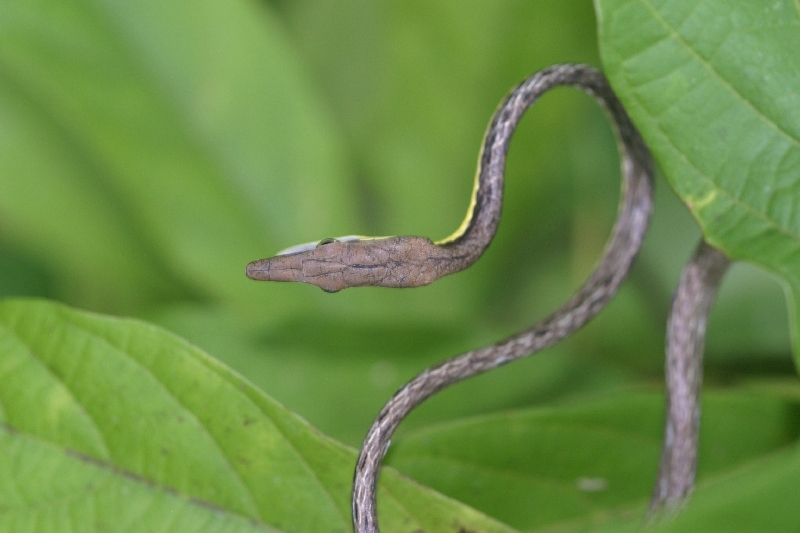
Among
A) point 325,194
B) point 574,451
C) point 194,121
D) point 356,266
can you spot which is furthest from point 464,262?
point 194,121

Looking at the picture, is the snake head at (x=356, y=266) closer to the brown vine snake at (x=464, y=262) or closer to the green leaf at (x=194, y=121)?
the brown vine snake at (x=464, y=262)

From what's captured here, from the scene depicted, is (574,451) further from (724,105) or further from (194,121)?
(194,121)

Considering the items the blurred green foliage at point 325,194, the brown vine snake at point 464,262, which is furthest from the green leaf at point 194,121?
the brown vine snake at point 464,262

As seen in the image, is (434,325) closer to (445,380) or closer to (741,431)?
(445,380)

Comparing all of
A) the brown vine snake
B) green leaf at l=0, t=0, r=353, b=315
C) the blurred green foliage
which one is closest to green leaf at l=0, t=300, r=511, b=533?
the brown vine snake

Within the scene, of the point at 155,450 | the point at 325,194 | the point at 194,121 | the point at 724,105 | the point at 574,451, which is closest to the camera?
the point at 724,105

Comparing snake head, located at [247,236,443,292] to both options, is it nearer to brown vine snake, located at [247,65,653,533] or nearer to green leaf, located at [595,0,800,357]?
brown vine snake, located at [247,65,653,533]
